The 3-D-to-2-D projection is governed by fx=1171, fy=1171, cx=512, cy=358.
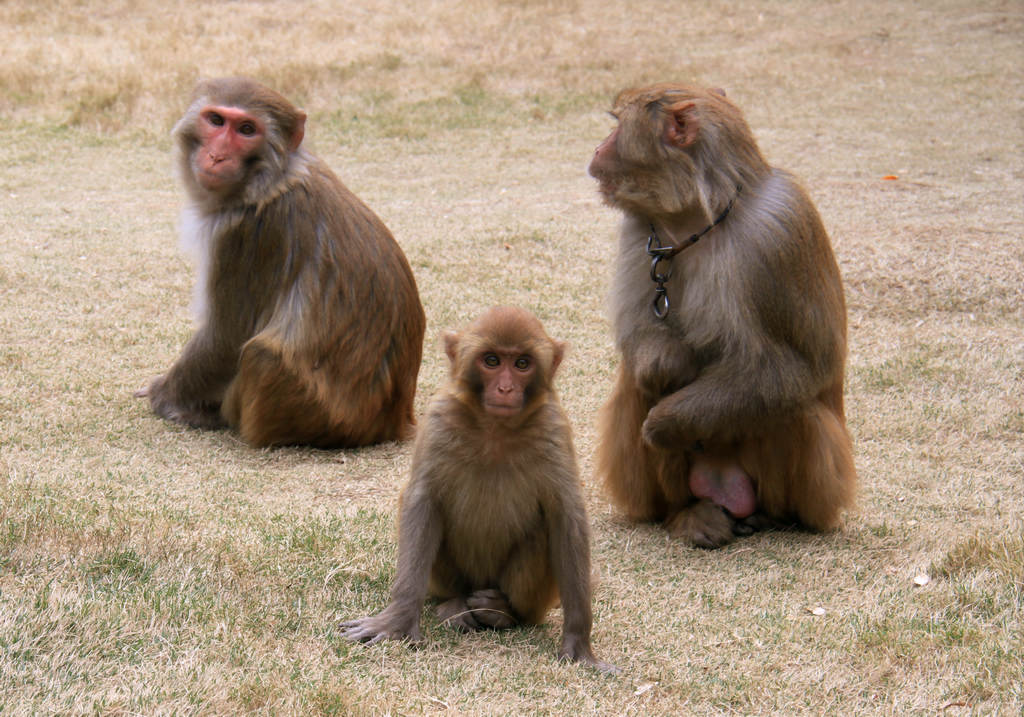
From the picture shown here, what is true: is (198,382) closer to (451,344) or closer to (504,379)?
(451,344)

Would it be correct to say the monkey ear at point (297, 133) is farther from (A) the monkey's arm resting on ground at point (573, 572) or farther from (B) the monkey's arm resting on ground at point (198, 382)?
(A) the monkey's arm resting on ground at point (573, 572)

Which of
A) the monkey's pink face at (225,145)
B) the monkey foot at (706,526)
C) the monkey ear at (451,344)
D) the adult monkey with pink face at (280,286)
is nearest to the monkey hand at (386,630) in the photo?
the monkey ear at (451,344)

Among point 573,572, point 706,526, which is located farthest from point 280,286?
point 573,572

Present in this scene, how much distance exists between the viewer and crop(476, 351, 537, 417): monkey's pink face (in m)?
3.46

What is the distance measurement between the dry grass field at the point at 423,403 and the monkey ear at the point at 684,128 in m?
1.65

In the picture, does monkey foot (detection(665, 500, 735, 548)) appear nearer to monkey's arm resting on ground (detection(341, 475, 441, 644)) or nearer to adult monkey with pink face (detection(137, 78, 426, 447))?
monkey's arm resting on ground (detection(341, 475, 441, 644))

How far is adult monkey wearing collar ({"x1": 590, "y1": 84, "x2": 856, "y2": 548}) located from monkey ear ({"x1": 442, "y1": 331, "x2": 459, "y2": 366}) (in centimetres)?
117

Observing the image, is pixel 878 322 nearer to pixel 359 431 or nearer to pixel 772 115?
pixel 359 431

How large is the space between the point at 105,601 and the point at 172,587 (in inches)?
10.7

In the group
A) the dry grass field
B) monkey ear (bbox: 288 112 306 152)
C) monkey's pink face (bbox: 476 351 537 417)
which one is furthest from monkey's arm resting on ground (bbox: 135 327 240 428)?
monkey's pink face (bbox: 476 351 537 417)

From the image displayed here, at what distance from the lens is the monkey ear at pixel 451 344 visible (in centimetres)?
366

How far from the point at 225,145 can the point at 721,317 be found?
257cm

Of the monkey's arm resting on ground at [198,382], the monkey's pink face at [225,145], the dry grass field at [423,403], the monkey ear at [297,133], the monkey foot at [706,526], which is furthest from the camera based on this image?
the monkey's arm resting on ground at [198,382]

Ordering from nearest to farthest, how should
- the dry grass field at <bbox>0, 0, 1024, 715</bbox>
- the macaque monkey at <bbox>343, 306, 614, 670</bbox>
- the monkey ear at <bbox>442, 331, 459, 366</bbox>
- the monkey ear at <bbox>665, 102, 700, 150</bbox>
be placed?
1. the dry grass field at <bbox>0, 0, 1024, 715</bbox>
2. the macaque monkey at <bbox>343, 306, 614, 670</bbox>
3. the monkey ear at <bbox>442, 331, 459, 366</bbox>
4. the monkey ear at <bbox>665, 102, 700, 150</bbox>
